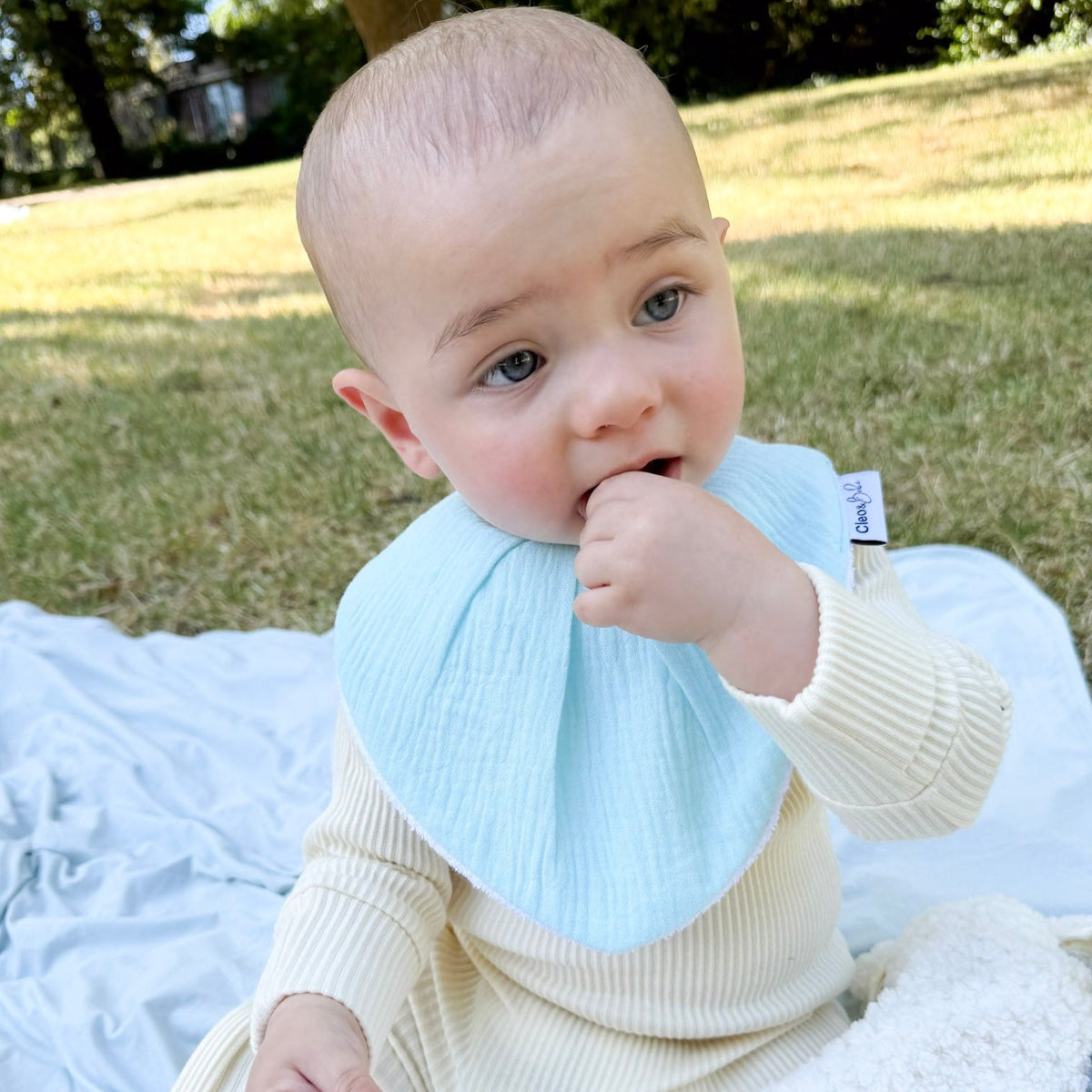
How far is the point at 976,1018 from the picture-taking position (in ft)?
3.96

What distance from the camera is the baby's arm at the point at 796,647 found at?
1.02m

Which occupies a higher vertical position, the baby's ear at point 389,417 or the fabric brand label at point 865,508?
the baby's ear at point 389,417

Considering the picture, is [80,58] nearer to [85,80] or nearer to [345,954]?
[85,80]

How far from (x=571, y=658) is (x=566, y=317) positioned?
1.31 feet

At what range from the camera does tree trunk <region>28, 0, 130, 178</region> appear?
73.8 ft

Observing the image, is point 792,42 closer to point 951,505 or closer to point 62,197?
point 62,197

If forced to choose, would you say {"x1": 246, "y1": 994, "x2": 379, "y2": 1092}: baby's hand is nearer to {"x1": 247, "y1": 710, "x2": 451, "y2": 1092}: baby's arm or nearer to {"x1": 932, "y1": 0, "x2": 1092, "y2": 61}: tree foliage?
{"x1": 247, "y1": 710, "x2": 451, "y2": 1092}: baby's arm

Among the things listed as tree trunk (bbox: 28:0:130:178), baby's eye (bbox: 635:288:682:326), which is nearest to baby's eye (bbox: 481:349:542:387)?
baby's eye (bbox: 635:288:682:326)

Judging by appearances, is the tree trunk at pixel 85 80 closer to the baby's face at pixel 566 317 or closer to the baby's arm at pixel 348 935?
the baby's arm at pixel 348 935

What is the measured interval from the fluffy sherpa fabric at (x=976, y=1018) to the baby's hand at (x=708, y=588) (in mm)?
438

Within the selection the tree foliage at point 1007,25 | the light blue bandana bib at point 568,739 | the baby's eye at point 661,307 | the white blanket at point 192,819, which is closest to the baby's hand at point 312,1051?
the light blue bandana bib at point 568,739

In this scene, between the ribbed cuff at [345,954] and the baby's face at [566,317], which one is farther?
the ribbed cuff at [345,954]

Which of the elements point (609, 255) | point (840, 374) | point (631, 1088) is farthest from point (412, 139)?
point (840, 374)

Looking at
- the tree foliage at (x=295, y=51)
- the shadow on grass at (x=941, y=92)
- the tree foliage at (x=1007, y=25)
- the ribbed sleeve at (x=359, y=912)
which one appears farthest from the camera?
the tree foliage at (x=295, y=51)
